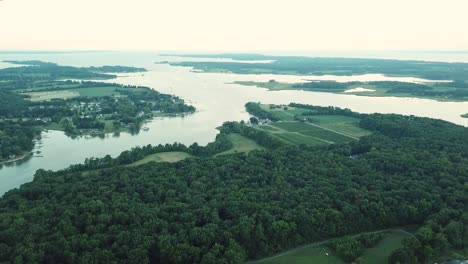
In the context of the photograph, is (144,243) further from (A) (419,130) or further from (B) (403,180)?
(A) (419,130)

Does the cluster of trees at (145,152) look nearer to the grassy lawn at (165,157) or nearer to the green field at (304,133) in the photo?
the grassy lawn at (165,157)

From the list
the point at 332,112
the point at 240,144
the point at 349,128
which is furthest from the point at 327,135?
the point at 332,112

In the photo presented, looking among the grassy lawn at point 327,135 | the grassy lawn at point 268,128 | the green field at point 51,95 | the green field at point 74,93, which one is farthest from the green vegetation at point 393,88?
the green field at point 51,95

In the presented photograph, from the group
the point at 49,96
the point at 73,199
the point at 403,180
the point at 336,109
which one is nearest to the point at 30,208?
the point at 73,199

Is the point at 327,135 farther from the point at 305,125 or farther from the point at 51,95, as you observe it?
the point at 51,95

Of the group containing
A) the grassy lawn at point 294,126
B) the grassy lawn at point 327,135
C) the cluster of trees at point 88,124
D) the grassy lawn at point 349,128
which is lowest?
the cluster of trees at point 88,124

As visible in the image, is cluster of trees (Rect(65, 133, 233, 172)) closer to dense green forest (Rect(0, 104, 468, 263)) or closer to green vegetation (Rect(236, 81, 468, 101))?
dense green forest (Rect(0, 104, 468, 263))
